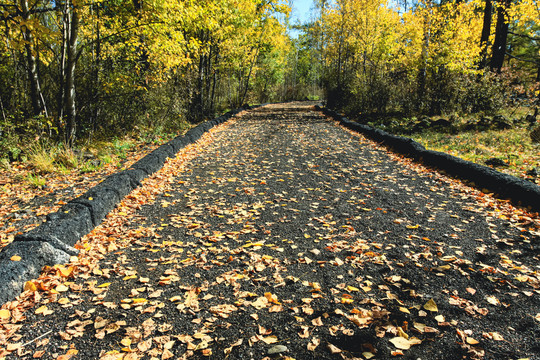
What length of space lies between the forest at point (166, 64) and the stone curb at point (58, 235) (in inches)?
83.5

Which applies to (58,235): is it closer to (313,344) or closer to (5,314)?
(5,314)

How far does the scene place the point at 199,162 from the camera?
23.2ft

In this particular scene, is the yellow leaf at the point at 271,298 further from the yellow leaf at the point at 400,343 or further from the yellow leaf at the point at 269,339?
the yellow leaf at the point at 400,343

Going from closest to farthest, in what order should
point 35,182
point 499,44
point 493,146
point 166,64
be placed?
point 35,182, point 493,146, point 166,64, point 499,44

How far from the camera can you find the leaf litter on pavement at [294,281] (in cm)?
202

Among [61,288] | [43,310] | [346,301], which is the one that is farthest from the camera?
[61,288]

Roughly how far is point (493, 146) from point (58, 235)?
9.29 metres

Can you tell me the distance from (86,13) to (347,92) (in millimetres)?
13583

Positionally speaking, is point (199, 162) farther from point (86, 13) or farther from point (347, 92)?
point (347, 92)

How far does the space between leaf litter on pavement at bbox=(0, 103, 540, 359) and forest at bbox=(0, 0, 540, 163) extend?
3.08m

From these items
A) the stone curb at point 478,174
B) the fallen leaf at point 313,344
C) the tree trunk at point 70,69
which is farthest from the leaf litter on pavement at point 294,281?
the tree trunk at point 70,69

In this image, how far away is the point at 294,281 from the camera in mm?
2711

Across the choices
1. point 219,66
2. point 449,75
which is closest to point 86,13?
point 219,66

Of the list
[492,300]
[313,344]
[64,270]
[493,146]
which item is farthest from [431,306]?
[493,146]
